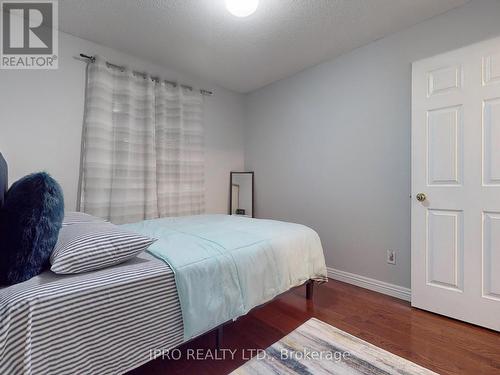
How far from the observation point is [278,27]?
2264mm

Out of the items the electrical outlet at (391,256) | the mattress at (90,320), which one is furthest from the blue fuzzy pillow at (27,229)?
the electrical outlet at (391,256)

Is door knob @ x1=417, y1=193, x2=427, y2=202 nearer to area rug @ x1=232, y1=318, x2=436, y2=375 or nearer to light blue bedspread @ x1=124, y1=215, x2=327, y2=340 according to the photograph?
light blue bedspread @ x1=124, y1=215, x2=327, y2=340

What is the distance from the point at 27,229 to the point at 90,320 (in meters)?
0.43

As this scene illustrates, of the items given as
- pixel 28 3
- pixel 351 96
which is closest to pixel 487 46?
pixel 351 96

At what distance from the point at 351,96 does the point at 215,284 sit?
2395 millimetres

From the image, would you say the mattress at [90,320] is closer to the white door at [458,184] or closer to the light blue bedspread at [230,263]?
the light blue bedspread at [230,263]

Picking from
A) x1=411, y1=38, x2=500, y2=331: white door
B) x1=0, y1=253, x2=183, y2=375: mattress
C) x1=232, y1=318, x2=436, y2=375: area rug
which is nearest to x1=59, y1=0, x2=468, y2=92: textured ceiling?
x1=411, y1=38, x2=500, y2=331: white door

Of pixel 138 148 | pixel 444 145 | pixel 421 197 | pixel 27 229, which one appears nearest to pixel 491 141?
pixel 444 145

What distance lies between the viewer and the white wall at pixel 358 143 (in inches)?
87.9

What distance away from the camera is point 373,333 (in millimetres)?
1732

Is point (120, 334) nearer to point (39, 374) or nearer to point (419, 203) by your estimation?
point (39, 374)

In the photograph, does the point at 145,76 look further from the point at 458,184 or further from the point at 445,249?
the point at 445,249

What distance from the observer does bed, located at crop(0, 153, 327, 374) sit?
0.84 metres

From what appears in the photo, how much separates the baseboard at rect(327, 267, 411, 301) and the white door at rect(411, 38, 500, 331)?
172 millimetres
